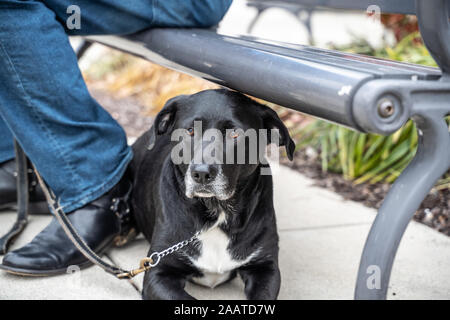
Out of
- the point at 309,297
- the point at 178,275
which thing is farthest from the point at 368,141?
the point at 178,275

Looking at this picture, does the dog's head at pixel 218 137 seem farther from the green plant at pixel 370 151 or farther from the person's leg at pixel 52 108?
the green plant at pixel 370 151

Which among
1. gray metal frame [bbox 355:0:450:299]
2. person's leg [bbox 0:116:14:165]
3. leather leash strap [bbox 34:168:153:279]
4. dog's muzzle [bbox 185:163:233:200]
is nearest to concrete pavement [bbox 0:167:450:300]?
leather leash strap [bbox 34:168:153:279]

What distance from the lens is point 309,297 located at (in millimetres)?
2469

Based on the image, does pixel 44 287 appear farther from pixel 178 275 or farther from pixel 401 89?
pixel 401 89

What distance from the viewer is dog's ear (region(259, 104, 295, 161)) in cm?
239

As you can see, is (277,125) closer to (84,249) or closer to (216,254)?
(216,254)

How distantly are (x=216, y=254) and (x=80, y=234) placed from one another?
2.58 feet

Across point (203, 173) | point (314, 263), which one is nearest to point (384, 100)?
point (203, 173)

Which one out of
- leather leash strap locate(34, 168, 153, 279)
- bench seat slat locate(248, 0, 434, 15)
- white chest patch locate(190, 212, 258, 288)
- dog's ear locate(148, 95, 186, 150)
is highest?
bench seat slat locate(248, 0, 434, 15)

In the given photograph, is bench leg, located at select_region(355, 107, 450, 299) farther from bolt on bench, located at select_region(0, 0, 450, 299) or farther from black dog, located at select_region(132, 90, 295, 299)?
black dog, located at select_region(132, 90, 295, 299)

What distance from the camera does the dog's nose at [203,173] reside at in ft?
7.07

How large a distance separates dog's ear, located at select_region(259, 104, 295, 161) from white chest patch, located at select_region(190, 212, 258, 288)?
1.39ft

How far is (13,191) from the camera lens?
3.27 metres

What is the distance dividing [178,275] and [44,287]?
0.63 metres
